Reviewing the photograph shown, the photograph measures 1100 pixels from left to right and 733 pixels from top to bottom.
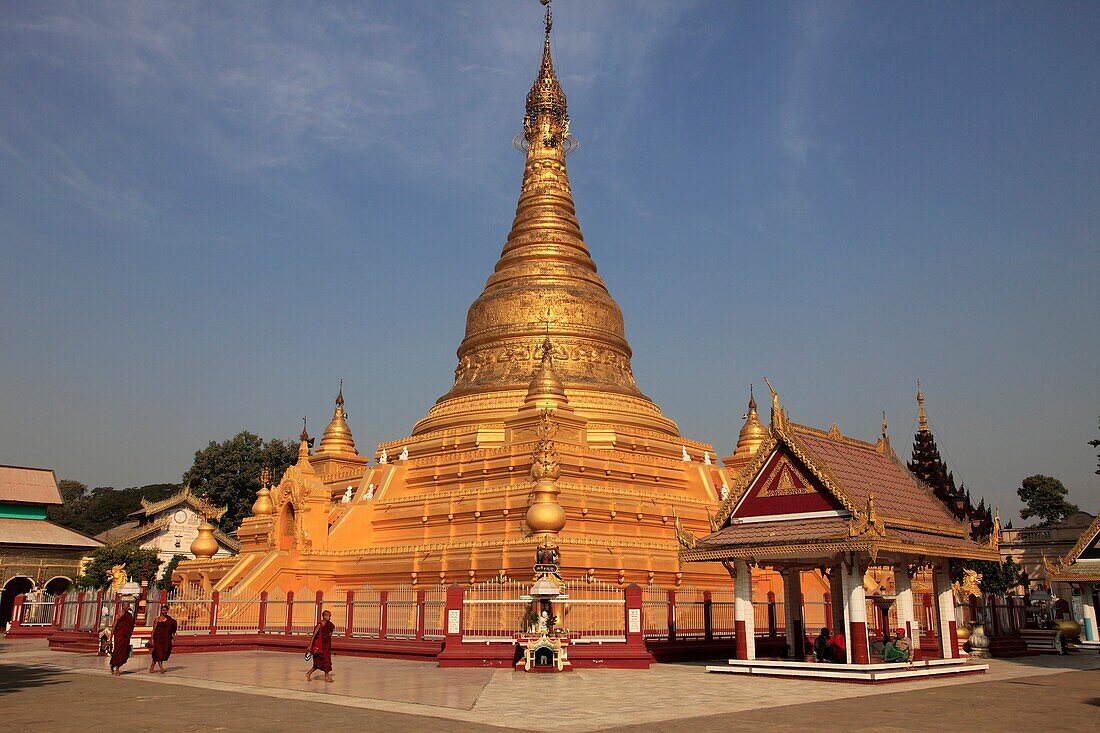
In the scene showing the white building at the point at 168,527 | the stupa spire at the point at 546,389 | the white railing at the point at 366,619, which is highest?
A: the stupa spire at the point at 546,389

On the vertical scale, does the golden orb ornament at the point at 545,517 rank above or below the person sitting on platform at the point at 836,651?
above

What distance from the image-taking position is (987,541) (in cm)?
2106

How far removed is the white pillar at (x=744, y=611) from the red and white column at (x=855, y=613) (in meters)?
1.80

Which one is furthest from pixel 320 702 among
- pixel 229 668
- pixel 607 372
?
pixel 607 372

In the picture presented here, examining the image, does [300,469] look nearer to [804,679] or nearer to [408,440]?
[408,440]

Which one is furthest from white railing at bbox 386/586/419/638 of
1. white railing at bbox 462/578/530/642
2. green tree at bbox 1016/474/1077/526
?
green tree at bbox 1016/474/1077/526

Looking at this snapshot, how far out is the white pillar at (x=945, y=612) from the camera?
62.4 ft

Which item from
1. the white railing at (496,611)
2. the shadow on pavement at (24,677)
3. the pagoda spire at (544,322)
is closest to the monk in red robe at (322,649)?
the shadow on pavement at (24,677)

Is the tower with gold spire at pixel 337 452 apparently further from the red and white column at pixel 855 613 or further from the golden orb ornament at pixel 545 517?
the red and white column at pixel 855 613

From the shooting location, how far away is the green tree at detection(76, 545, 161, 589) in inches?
1612

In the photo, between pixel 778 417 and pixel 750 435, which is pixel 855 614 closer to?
pixel 778 417

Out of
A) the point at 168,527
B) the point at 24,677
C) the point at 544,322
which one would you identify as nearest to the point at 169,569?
the point at 168,527

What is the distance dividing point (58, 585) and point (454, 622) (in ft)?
102

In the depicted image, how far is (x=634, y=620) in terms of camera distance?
18891 mm
